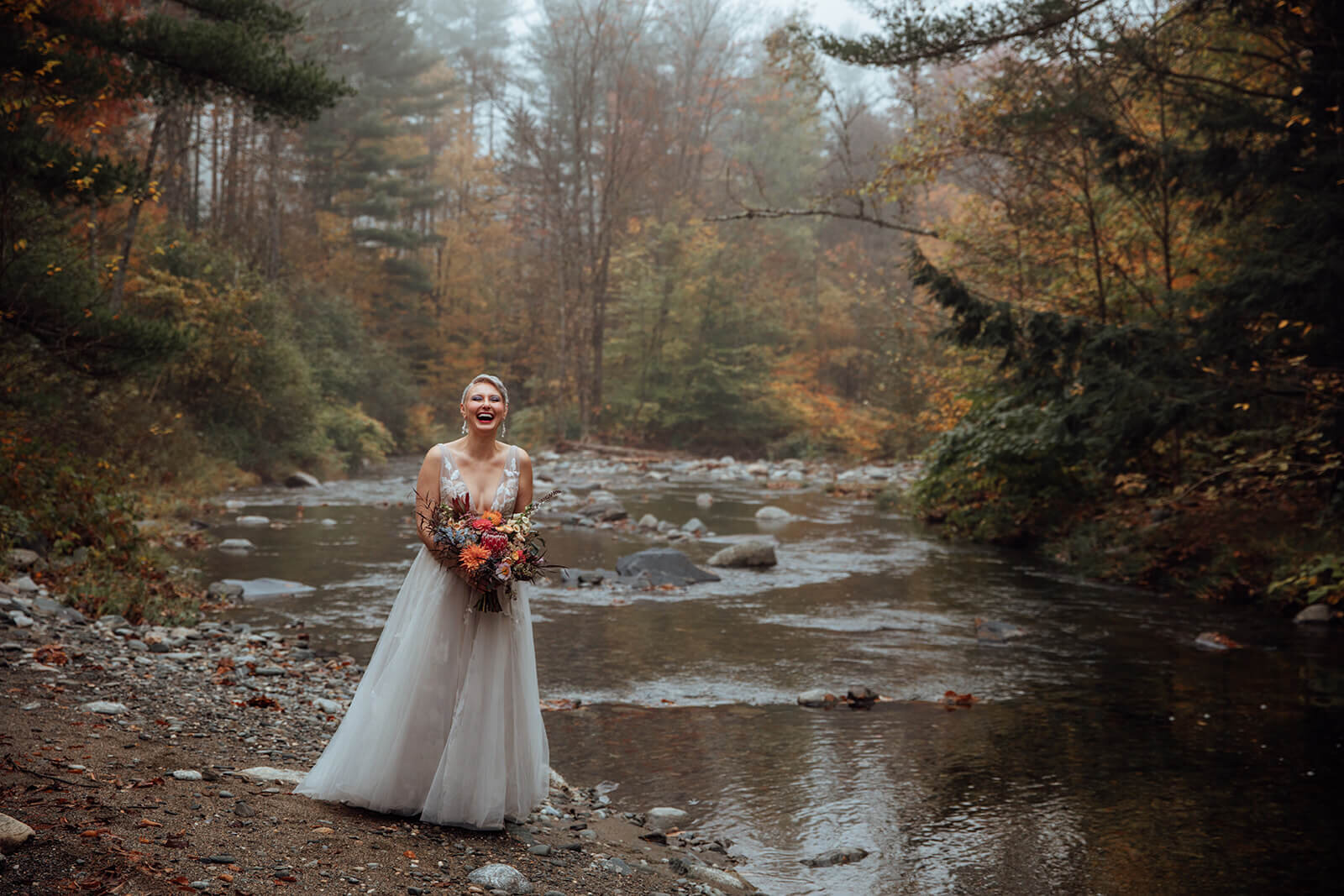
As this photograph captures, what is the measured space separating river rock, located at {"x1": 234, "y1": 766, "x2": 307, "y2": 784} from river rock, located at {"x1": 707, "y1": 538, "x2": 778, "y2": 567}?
33.8 feet

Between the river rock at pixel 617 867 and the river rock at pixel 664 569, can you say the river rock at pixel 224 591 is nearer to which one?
the river rock at pixel 664 569

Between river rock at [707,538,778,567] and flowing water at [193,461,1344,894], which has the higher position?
river rock at [707,538,778,567]

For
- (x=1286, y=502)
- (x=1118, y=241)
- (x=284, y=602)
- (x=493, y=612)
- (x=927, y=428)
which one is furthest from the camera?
(x=927, y=428)

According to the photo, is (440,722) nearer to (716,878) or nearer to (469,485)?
(469,485)

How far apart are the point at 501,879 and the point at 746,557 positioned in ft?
36.6

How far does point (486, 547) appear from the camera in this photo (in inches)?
180

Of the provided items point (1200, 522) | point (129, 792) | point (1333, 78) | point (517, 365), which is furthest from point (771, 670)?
point (517, 365)

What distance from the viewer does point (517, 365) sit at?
148 feet

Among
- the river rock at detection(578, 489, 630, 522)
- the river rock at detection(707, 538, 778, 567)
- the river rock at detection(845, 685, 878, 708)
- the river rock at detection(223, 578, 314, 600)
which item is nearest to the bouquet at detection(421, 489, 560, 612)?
the river rock at detection(845, 685, 878, 708)

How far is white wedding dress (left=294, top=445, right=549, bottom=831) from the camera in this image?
14.8ft

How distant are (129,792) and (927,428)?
1803cm

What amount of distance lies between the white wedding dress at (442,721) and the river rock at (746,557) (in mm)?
10332

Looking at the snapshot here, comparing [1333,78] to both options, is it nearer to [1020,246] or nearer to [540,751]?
[1020,246]

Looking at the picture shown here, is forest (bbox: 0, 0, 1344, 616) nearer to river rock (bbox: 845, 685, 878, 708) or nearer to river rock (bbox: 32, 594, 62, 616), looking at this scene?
river rock (bbox: 32, 594, 62, 616)
